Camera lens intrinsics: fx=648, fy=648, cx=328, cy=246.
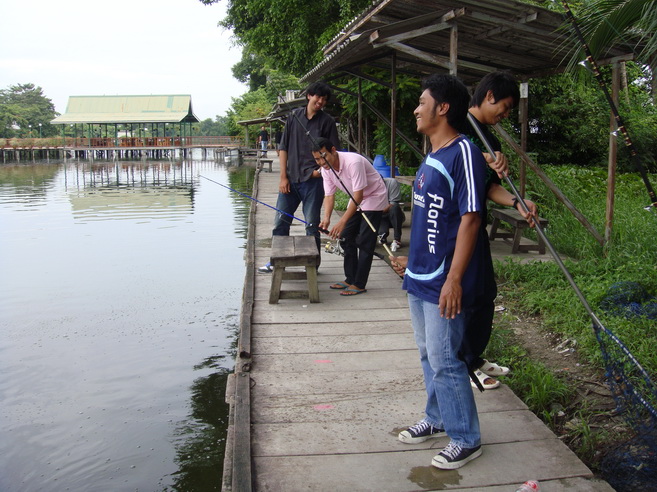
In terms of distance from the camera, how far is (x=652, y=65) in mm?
4895

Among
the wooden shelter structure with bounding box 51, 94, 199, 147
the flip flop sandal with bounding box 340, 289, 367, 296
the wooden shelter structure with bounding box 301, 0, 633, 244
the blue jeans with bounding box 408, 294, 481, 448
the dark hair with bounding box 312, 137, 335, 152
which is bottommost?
the flip flop sandal with bounding box 340, 289, 367, 296

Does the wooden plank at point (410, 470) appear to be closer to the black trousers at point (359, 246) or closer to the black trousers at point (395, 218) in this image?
the black trousers at point (359, 246)

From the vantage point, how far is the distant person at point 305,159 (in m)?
6.09

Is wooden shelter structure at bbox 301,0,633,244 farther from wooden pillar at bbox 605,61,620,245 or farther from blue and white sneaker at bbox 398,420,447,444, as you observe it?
blue and white sneaker at bbox 398,420,447,444

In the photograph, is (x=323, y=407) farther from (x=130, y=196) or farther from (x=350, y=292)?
(x=130, y=196)

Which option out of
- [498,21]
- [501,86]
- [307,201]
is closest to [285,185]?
[307,201]

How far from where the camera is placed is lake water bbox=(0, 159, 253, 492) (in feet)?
14.9

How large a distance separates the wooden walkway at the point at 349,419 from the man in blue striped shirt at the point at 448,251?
0.22m

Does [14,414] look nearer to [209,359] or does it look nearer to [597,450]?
[209,359]

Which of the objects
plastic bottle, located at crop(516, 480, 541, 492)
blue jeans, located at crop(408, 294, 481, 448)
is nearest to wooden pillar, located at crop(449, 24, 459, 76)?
blue jeans, located at crop(408, 294, 481, 448)

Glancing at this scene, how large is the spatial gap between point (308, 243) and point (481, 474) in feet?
11.3

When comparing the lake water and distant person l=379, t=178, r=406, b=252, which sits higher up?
distant person l=379, t=178, r=406, b=252

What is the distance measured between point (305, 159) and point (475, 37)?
267cm

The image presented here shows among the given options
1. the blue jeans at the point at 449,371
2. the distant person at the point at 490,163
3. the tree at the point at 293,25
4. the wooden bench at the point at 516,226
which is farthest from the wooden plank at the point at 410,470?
the tree at the point at 293,25
